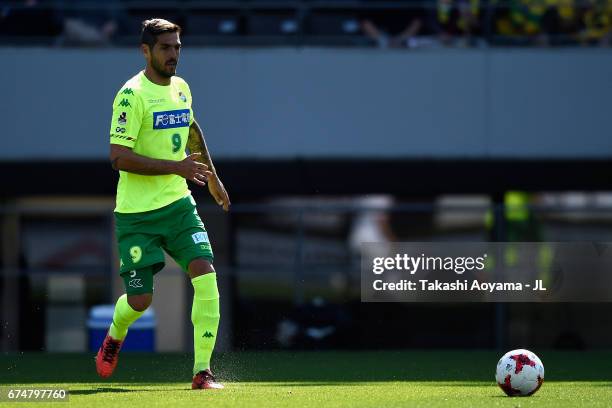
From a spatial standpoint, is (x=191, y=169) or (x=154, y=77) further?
(x=154, y=77)

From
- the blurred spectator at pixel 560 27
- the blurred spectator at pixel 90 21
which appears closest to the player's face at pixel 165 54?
the blurred spectator at pixel 90 21

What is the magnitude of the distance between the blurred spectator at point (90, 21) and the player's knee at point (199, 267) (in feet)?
31.1

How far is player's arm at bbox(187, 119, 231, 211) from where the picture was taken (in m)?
8.55

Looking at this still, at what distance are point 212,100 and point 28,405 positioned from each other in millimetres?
10282

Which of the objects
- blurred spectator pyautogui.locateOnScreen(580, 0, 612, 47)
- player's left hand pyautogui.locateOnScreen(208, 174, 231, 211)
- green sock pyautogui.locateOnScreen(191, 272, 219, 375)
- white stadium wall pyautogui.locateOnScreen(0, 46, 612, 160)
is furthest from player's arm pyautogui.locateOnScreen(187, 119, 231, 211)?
blurred spectator pyautogui.locateOnScreen(580, 0, 612, 47)

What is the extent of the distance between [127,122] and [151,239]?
0.73m

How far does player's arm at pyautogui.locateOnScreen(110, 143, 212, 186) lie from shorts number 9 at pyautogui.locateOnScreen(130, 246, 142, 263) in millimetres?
491

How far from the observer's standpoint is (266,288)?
2545cm

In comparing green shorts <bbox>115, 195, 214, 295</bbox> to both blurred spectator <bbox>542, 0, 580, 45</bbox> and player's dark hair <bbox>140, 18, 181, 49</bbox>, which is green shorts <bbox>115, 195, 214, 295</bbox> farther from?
blurred spectator <bbox>542, 0, 580, 45</bbox>

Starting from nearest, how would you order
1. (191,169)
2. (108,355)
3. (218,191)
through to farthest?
(191,169)
(108,355)
(218,191)

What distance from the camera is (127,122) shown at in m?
8.09

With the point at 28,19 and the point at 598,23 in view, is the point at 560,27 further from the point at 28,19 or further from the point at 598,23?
the point at 28,19

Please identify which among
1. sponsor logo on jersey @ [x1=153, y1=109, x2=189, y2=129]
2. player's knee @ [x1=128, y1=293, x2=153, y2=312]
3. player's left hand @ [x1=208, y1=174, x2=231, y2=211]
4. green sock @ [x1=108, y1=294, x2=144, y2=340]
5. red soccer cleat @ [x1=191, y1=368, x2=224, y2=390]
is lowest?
red soccer cleat @ [x1=191, y1=368, x2=224, y2=390]

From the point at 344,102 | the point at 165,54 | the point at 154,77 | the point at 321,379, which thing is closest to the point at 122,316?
the point at 154,77
